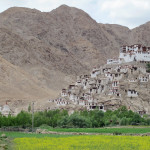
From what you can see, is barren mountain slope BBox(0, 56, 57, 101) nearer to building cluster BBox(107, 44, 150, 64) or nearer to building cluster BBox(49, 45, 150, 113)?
building cluster BBox(49, 45, 150, 113)

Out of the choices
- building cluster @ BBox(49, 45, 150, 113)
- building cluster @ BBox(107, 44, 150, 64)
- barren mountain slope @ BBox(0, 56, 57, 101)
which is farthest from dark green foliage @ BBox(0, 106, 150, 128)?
barren mountain slope @ BBox(0, 56, 57, 101)

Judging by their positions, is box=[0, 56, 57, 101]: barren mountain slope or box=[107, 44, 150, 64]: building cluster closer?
box=[107, 44, 150, 64]: building cluster

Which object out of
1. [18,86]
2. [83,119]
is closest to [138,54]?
[83,119]

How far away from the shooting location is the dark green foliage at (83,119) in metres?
71.3

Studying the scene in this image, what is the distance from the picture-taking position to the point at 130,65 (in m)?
100

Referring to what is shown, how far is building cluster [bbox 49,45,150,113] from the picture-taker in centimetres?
9306

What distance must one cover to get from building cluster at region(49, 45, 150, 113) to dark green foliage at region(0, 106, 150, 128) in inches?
212

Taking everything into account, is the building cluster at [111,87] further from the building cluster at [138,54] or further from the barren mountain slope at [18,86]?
the barren mountain slope at [18,86]

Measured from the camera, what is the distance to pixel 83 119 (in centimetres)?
7450

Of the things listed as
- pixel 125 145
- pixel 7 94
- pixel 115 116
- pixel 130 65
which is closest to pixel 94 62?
pixel 7 94

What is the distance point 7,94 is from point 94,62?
77454mm

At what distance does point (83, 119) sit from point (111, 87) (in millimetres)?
23154

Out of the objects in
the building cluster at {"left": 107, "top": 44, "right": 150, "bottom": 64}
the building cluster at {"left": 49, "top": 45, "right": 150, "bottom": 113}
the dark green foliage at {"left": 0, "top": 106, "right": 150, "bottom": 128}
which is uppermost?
the building cluster at {"left": 107, "top": 44, "right": 150, "bottom": 64}

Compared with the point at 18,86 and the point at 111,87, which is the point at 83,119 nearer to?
the point at 111,87
